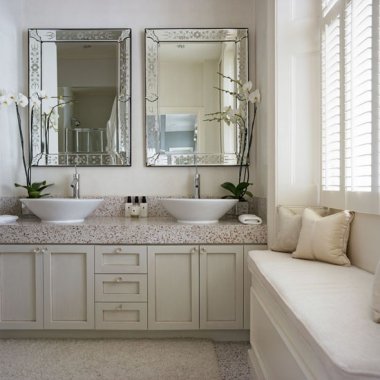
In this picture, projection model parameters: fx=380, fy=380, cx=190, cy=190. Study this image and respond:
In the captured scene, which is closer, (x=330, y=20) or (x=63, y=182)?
(x=330, y=20)

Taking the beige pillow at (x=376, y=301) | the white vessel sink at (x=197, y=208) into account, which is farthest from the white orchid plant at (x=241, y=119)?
the beige pillow at (x=376, y=301)

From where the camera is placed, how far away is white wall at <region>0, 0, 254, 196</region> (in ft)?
9.42

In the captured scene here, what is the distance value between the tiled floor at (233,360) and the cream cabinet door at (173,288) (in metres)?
0.21

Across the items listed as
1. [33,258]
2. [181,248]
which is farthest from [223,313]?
[33,258]

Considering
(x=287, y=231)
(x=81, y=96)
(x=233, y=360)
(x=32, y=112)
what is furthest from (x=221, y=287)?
(x=32, y=112)

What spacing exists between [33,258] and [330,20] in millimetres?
2213

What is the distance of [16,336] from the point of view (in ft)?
7.95

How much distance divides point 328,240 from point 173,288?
1000 millimetres

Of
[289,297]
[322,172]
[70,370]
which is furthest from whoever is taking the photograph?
[322,172]

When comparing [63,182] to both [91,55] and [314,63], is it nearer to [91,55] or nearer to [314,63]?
[91,55]

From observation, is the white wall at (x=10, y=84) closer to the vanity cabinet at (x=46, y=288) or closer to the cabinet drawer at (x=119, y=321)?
the vanity cabinet at (x=46, y=288)

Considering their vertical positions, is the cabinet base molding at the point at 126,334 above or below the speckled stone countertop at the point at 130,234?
below

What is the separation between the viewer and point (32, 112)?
2848 mm

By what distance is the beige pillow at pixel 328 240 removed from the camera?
1.81m
